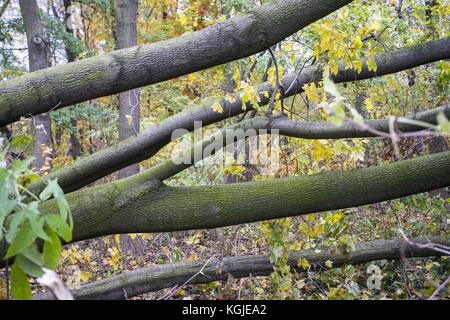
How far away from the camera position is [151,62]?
3.04m

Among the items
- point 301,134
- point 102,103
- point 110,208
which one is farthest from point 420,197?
point 102,103

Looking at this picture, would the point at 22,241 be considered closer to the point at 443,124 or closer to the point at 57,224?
the point at 57,224

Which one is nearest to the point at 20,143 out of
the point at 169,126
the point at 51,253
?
the point at 51,253

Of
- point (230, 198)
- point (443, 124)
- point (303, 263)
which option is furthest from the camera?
point (303, 263)

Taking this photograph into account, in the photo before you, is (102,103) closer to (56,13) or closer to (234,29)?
(56,13)

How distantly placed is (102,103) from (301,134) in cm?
1220

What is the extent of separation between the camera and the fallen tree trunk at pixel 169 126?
3.96m

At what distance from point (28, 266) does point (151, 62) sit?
158 centimetres

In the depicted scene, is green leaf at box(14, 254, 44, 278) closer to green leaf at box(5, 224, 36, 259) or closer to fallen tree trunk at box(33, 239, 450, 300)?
green leaf at box(5, 224, 36, 259)

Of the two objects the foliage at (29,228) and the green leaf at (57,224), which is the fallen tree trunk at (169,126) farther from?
the green leaf at (57,224)

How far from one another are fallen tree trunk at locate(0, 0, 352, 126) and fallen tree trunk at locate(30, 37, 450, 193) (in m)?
0.71

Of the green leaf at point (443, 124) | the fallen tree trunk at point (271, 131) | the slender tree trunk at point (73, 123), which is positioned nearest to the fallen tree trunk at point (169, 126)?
the fallen tree trunk at point (271, 131)

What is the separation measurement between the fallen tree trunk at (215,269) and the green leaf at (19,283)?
2022mm

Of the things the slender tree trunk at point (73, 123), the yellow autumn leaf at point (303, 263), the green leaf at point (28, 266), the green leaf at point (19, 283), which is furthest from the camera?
the slender tree trunk at point (73, 123)
